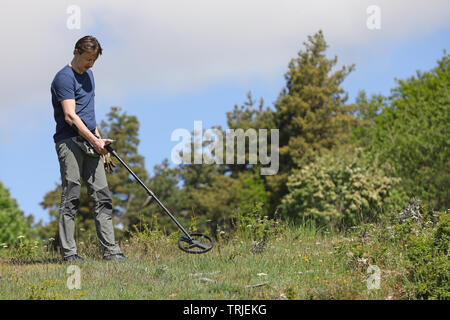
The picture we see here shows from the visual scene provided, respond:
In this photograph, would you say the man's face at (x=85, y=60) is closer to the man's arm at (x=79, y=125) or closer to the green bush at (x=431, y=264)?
the man's arm at (x=79, y=125)

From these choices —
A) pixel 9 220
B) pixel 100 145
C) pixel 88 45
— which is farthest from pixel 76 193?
pixel 9 220

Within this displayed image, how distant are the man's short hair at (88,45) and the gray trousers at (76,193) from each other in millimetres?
995

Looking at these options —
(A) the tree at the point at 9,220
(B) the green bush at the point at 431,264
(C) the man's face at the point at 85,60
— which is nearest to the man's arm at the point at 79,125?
(C) the man's face at the point at 85,60

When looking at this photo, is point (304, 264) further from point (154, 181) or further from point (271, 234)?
point (154, 181)

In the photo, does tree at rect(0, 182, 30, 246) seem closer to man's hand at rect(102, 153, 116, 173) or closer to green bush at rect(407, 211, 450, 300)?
man's hand at rect(102, 153, 116, 173)

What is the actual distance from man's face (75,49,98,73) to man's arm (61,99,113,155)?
0.42 m

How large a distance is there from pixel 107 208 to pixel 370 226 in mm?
3024

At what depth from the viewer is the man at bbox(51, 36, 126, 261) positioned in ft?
19.4

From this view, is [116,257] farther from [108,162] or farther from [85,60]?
[85,60]

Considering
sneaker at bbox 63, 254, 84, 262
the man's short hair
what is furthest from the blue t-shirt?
sneaker at bbox 63, 254, 84, 262

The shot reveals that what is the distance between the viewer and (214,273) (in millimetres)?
5238

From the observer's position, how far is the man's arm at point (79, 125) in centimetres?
578

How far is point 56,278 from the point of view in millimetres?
5160
